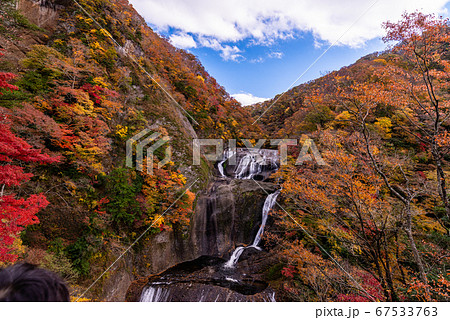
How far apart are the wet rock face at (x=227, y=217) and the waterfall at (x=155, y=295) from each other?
12.8 feet

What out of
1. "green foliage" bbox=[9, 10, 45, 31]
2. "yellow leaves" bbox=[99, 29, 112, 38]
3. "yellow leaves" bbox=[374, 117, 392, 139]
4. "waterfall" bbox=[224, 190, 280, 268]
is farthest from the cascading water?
"green foliage" bbox=[9, 10, 45, 31]

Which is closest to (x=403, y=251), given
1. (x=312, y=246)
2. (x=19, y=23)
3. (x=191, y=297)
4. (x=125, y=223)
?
(x=312, y=246)

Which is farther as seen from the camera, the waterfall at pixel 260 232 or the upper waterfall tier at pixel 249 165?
the upper waterfall tier at pixel 249 165

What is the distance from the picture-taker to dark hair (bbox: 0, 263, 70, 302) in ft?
3.52

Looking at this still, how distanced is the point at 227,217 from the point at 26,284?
1289cm

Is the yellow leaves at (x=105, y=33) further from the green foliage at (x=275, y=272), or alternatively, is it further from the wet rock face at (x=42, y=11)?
the green foliage at (x=275, y=272)

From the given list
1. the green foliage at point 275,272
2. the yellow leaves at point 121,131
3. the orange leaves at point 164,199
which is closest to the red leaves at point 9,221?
the orange leaves at point 164,199

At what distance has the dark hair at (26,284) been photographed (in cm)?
107

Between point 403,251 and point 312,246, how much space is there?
3476mm

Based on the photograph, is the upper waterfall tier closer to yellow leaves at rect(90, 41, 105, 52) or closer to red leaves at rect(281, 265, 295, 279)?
red leaves at rect(281, 265, 295, 279)

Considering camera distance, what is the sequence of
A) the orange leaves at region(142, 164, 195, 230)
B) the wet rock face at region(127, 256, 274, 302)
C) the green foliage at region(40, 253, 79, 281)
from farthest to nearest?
the orange leaves at region(142, 164, 195, 230) → the wet rock face at region(127, 256, 274, 302) → the green foliage at region(40, 253, 79, 281)

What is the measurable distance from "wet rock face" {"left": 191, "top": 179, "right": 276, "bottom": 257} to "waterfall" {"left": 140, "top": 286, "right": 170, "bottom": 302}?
3.90 metres

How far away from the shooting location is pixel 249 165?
62.5 feet

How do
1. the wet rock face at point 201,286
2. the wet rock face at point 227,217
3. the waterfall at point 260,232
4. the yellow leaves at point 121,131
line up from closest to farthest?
1. the wet rock face at point 201,286
2. the yellow leaves at point 121,131
3. the waterfall at point 260,232
4. the wet rock face at point 227,217
